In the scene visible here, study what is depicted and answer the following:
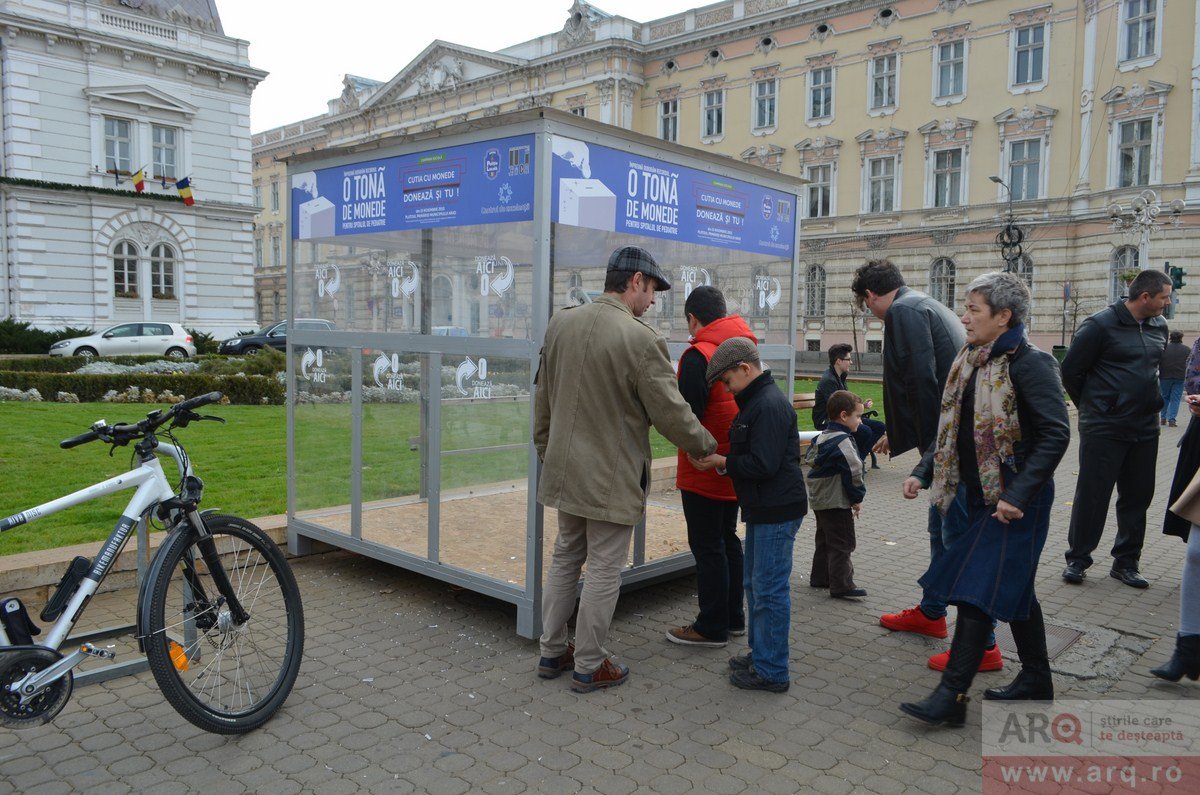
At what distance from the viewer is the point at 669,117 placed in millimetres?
45906

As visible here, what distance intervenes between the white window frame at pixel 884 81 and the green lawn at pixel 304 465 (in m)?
34.7

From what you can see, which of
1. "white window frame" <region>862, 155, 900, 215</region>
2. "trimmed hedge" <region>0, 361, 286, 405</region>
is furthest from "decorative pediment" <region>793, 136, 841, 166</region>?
"trimmed hedge" <region>0, 361, 286, 405</region>

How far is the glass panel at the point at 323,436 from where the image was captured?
588 cm

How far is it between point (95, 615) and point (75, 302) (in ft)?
103

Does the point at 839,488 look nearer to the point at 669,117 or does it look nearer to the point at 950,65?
the point at 950,65

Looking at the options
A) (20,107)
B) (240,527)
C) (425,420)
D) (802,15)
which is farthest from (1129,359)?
(802,15)

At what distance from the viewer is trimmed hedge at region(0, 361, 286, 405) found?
15.0m

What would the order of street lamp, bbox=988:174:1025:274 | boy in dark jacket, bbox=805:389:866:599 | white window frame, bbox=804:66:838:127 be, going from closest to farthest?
1. boy in dark jacket, bbox=805:389:866:599
2. street lamp, bbox=988:174:1025:274
3. white window frame, bbox=804:66:838:127

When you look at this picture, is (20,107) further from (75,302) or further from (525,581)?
(525,581)

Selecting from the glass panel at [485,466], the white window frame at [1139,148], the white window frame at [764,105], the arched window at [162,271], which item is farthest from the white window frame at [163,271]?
the white window frame at [1139,148]

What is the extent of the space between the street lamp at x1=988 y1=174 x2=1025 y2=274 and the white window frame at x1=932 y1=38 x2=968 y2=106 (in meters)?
4.45

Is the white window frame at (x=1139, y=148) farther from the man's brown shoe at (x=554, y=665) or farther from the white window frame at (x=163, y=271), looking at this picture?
the white window frame at (x=163, y=271)

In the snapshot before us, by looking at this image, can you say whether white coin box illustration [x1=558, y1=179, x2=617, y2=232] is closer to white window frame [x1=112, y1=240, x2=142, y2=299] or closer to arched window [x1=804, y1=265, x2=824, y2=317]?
white window frame [x1=112, y1=240, x2=142, y2=299]

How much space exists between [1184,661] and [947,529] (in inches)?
50.0
